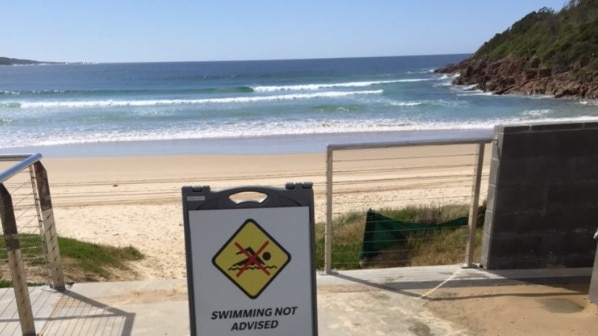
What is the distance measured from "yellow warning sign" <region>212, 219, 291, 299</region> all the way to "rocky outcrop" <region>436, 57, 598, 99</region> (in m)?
37.0

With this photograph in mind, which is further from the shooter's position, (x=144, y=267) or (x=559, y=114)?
(x=559, y=114)

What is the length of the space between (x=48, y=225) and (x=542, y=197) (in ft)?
13.4

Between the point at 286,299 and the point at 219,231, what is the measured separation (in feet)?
1.75

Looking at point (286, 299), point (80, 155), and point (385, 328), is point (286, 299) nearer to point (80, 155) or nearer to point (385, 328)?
point (385, 328)

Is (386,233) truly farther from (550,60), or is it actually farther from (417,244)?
(550,60)

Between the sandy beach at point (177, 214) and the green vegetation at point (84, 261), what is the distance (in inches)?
9.0

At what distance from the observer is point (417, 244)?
6000 millimetres

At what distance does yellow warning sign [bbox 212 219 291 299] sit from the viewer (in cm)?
289

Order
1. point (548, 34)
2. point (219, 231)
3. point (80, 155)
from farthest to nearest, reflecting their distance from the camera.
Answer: point (548, 34) → point (80, 155) → point (219, 231)

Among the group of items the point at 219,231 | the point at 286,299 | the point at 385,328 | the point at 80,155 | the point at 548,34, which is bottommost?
the point at 80,155

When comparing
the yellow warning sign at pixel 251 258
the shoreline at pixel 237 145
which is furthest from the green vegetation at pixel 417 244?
the shoreline at pixel 237 145

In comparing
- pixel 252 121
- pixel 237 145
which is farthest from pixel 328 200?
pixel 252 121

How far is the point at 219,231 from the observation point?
2.88 meters

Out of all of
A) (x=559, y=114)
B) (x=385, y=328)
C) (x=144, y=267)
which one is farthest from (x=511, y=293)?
(x=559, y=114)
